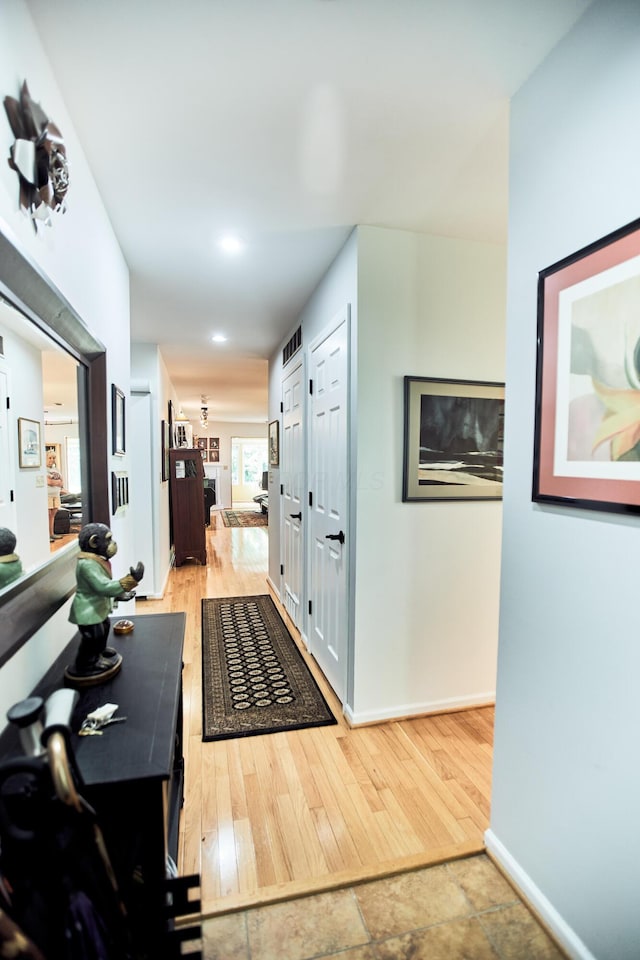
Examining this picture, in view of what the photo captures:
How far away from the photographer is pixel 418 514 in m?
2.29

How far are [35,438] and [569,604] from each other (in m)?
1.46

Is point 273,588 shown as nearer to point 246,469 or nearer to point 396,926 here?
point 396,926

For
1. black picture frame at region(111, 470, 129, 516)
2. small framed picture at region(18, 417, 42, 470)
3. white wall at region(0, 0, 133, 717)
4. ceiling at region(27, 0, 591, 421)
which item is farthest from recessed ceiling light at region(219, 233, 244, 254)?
small framed picture at region(18, 417, 42, 470)

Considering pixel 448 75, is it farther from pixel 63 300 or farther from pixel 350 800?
pixel 350 800

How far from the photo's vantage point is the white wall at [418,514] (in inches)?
86.8

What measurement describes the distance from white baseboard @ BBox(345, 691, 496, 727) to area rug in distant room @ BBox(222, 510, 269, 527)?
7.18 meters

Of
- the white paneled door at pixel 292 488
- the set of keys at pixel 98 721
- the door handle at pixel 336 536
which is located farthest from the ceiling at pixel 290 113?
the set of keys at pixel 98 721

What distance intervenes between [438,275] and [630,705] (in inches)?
78.7

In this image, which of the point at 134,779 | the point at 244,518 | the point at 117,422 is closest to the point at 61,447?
the point at 117,422

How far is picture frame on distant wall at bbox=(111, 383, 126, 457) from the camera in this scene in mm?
1998

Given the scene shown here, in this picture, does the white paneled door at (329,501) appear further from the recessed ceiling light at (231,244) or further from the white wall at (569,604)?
the white wall at (569,604)

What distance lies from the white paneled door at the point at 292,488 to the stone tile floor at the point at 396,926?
2047 mm

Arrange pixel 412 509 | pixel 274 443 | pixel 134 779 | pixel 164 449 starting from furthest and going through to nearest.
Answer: pixel 164 449
pixel 274 443
pixel 412 509
pixel 134 779

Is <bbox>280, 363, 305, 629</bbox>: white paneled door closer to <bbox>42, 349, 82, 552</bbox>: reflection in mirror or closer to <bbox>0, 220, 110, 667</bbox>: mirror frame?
<bbox>0, 220, 110, 667</bbox>: mirror frame
